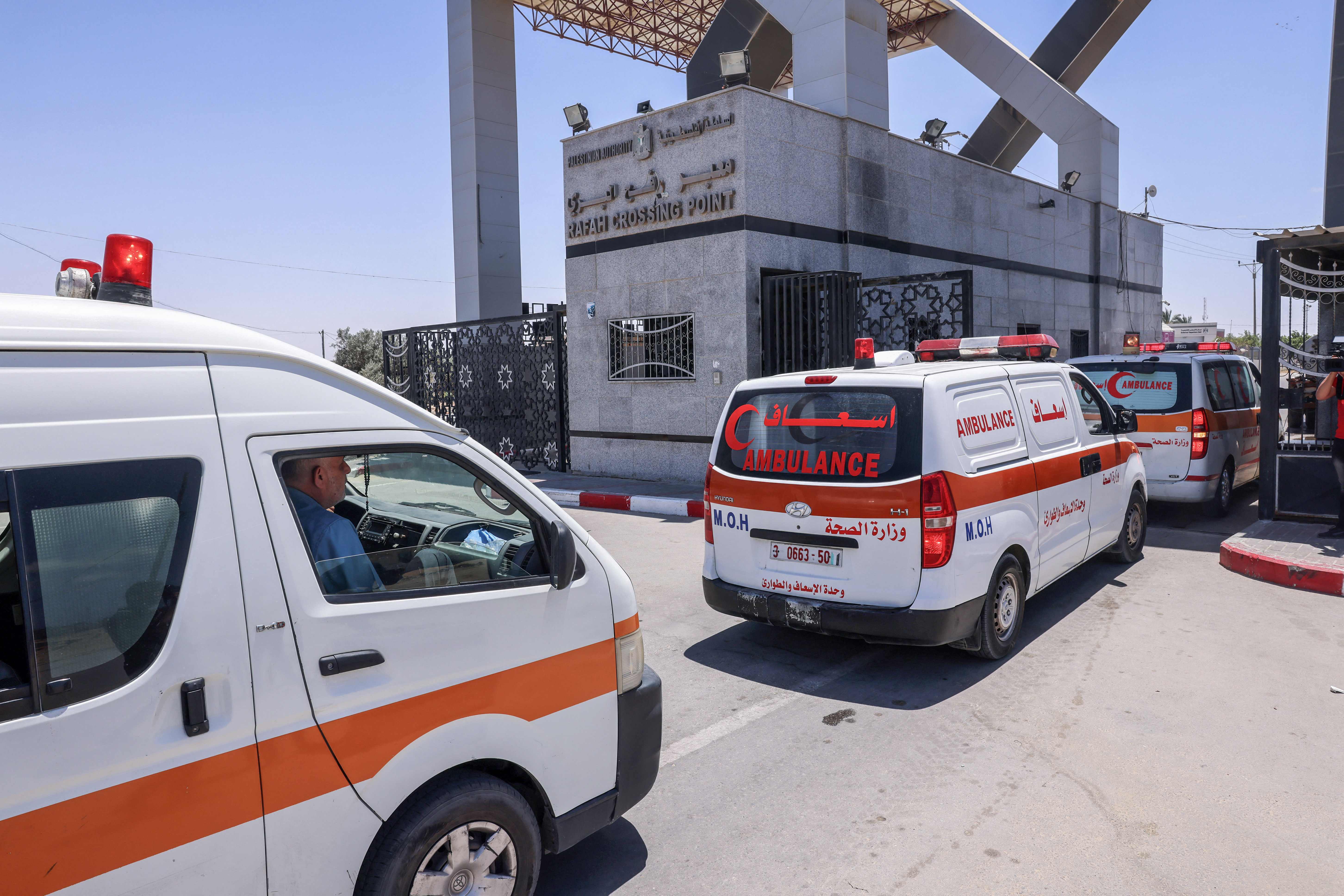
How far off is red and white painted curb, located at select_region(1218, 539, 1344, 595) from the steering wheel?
6990 mm

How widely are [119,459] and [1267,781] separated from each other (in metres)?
4.60

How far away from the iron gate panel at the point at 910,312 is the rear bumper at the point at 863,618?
7447 mm

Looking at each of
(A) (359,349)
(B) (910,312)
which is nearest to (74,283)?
(B) (910,312)

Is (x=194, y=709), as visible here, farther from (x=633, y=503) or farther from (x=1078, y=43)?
(x=1078, y=43)

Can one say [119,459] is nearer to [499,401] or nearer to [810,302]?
[810,302]

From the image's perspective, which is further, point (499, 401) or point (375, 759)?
point (499, 401)

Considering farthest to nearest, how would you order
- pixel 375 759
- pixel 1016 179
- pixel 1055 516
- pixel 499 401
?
pixel 1016 179 → pixel 499 401 → pixel 1055 516 → pixel 375 759

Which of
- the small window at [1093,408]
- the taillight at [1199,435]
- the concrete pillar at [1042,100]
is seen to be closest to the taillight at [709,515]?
the small window at [1093,408]

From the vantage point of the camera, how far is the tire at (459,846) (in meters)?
2.42

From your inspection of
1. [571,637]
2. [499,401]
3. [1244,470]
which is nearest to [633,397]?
[499,401]

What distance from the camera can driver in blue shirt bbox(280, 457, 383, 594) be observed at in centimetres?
243

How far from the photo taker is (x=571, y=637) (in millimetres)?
2936

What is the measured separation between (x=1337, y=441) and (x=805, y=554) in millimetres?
6363

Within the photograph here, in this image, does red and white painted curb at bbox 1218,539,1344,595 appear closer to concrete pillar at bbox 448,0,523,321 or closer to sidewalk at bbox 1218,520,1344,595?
sidewalk at bbox 1218,520,1344,595
